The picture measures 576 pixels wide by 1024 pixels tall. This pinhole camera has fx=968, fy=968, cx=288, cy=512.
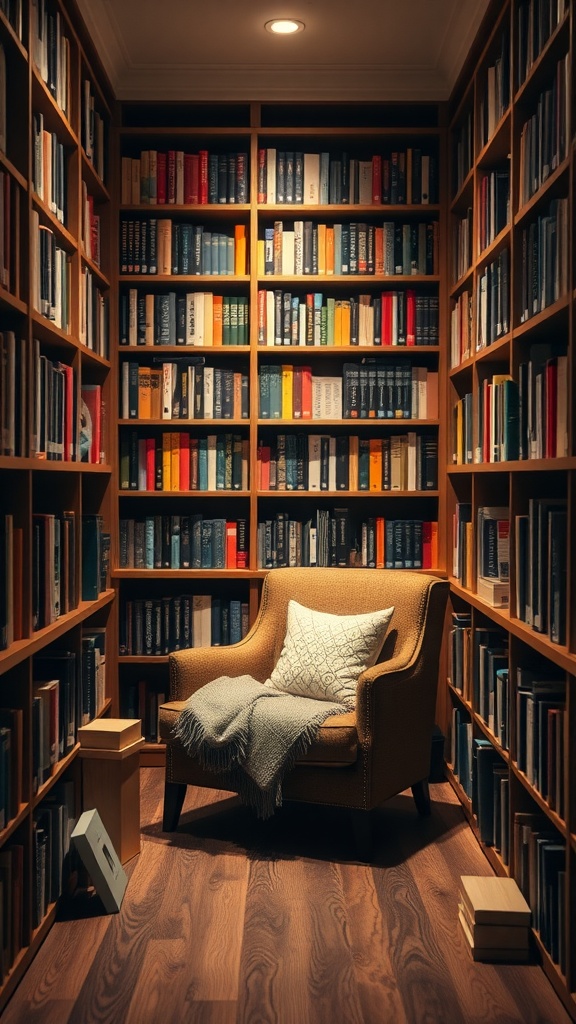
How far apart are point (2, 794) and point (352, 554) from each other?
89.7 inches

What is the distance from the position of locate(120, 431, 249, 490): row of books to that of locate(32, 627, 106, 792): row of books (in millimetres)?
845

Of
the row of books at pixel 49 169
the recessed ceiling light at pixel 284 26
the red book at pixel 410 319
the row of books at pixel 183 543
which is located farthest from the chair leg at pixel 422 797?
the recessed ceiling light at pixel 284 26

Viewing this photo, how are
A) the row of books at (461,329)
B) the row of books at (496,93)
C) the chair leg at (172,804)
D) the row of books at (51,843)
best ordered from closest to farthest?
the row of books at (51,843) → the row of books at (496,93) → the chair leg at (172,804) → the row of books at (461,329)

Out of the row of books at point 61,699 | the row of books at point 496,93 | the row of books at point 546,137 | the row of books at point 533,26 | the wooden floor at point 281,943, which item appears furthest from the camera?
the row of books at point 496,93

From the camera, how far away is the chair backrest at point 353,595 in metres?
3.65

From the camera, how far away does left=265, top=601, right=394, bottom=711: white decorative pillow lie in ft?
11.4

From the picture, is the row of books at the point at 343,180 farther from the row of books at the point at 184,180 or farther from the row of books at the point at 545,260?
the row of books at the point at 545,260

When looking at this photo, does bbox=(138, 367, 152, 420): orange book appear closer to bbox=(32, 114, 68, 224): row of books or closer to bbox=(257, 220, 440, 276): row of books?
bbox=(257, 220, 440, 276): row of books

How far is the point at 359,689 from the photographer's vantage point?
3.21 metres

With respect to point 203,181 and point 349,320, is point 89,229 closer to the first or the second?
point 203,181

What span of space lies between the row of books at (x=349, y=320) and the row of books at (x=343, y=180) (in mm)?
407

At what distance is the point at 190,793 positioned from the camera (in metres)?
3.94

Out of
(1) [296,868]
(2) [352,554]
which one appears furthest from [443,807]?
(2) [352,554]

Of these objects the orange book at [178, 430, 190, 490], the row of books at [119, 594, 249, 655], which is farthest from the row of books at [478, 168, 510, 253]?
the row of books at [119, 594, 249, 655]
